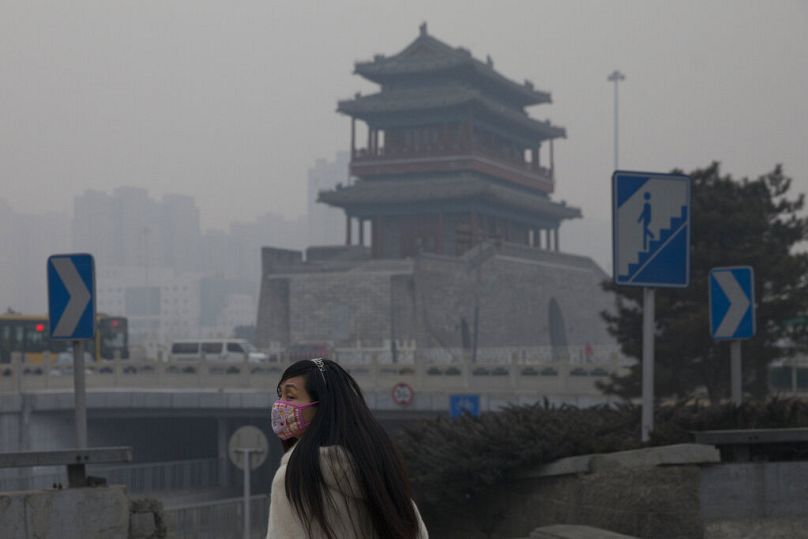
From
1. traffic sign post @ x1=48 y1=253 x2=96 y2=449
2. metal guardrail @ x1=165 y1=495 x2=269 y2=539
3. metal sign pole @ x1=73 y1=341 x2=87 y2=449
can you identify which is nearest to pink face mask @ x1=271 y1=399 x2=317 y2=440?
metal sign pole @ x1=73 y1=341 x2=87 y2=449

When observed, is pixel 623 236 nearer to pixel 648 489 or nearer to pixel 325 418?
pixel 648 489

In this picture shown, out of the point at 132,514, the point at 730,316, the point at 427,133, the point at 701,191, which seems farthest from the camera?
the point at 427,133

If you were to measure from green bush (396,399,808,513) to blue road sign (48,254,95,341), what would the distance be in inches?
106

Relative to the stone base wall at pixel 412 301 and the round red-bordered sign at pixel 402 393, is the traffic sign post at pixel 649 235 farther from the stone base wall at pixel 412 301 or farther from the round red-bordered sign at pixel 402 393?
the stone base wall at pixel 412 301

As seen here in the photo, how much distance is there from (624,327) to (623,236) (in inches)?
693

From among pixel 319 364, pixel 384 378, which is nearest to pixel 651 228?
pixel 319 364

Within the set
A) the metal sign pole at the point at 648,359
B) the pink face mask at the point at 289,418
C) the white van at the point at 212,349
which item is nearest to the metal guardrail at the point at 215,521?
Answer: the metal sign pole at the point at 648,359

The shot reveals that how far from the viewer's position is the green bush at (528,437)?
9.00 meters

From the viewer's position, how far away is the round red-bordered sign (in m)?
31.7

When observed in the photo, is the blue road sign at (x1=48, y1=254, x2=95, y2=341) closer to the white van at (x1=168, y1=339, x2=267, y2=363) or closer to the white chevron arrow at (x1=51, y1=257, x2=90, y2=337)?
the white chevron arrow at (x1=51, y1=257, x2=90, y2=337)

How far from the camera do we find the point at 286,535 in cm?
309

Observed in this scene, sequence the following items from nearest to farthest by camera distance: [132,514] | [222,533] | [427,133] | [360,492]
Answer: [360,492]
[132,514]
[222,533]
[427,133]

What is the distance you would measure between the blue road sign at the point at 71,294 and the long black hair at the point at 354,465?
7.66m

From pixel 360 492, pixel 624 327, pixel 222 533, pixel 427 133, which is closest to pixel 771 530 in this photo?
pixel 360 492
